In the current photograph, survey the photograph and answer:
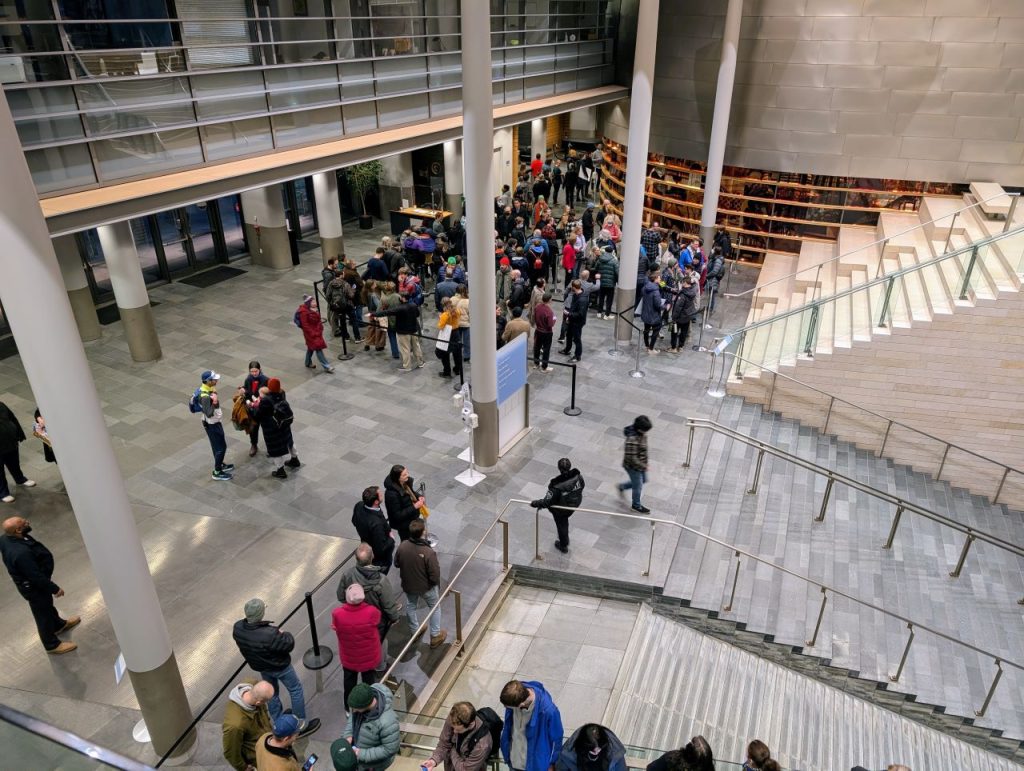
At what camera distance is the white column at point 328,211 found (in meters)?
15.6

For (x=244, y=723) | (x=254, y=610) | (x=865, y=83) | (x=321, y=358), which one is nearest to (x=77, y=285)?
(x=321, y=358)

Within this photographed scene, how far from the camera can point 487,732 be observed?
16.3ft

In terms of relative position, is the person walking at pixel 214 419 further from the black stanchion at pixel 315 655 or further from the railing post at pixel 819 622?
the railing post at pixel 819 622

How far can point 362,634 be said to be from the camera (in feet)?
19.6

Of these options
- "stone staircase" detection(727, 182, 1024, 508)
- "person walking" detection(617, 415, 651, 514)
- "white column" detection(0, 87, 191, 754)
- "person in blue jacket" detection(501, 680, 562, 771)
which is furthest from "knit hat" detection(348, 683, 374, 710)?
"stone staircase" detection(727, 182, 1024, 508)

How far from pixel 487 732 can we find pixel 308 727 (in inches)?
86.3

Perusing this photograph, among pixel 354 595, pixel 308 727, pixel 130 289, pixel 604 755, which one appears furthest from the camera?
pixel 130 289

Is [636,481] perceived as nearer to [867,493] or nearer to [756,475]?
[756,475]

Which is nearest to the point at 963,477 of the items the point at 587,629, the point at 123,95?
the point at 587,629

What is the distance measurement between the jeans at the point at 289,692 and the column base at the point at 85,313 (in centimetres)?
974

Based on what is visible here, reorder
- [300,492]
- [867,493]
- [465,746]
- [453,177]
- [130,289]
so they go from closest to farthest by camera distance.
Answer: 1. [465,746]
2. [300,492]
3. [867,493]
4. [130,289]
5. [453,177]

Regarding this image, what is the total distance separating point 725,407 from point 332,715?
7809 millimetres

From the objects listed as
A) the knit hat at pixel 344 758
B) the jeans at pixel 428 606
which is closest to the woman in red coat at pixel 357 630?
the jeans at pixel 428 606

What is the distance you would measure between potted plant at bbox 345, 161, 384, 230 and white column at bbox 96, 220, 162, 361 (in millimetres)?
8428
